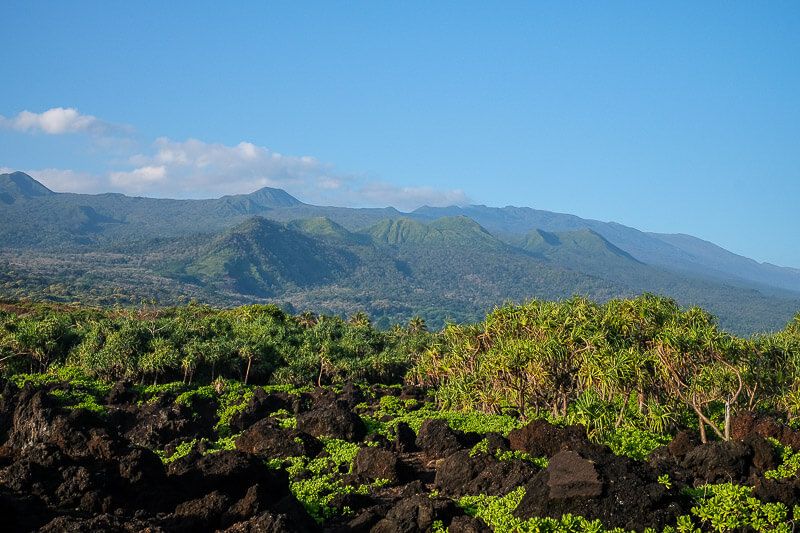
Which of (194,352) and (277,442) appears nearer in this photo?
(277,442)

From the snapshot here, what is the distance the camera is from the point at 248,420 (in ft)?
91.2

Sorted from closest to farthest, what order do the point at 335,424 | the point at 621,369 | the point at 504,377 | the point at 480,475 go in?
the point at 480,475 < the point at 335,424 < the point at 621,369 < the point at 504,377

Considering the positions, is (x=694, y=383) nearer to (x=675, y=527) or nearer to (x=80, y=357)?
(x=675, y=527)

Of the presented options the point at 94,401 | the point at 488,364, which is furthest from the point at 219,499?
the point at 94,401

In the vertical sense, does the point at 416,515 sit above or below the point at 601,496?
below

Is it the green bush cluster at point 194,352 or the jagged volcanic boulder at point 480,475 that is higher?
the jagged volcanic boulder at point 480,475

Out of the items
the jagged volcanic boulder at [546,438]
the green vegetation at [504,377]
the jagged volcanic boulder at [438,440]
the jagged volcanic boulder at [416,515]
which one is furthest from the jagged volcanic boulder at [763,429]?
the jagged volcanic boulder at [416,515]

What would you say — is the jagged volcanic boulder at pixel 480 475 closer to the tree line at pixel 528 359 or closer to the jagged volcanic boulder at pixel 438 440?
the jagged volcanic boulder at pixel 438 440

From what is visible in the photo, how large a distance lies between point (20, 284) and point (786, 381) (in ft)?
519

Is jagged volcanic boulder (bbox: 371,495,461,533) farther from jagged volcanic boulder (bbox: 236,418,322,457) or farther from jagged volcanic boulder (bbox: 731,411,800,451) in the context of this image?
jagged volcanic boulder (bbox: 731,411,800,451)

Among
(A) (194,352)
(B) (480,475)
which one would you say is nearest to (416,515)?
(B) (480,475)

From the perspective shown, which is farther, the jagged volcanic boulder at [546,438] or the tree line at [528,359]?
the tree line at [528,359]

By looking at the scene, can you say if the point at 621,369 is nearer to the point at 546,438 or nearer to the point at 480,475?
the point at 546,438

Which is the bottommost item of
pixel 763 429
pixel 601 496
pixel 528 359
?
pixel 601 496
